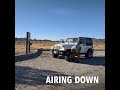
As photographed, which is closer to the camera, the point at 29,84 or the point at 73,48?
the point at 29,84

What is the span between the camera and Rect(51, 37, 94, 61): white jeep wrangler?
21750mm

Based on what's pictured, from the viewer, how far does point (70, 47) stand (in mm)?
21828

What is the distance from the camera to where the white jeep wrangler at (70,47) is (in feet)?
71.4

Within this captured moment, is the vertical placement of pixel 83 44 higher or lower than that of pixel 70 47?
higher

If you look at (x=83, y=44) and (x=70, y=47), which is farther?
(x=83, y=44)

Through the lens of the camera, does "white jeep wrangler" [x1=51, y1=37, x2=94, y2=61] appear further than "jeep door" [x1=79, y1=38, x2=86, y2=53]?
No

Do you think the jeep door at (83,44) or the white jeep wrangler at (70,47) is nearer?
the white jeep wrangler at (70,47)
